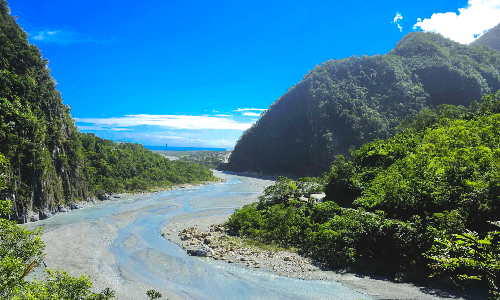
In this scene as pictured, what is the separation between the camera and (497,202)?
1474cm

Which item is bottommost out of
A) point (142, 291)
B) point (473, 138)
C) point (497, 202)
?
point (142, 291)

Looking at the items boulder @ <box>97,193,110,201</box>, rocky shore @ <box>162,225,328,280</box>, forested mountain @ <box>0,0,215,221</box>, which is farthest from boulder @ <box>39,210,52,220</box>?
rocky shore @ <box>162,225,328,280</box>

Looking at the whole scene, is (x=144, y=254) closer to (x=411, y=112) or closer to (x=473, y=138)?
(x=473, y=138)

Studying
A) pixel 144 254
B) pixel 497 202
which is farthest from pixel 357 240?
pixel 144 254

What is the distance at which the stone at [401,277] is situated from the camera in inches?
627

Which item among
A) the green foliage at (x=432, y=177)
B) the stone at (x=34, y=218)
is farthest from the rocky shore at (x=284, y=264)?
the stone at (x=34, y=218)

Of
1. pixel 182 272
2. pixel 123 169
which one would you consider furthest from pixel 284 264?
pixel 123 169

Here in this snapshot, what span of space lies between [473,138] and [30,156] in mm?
46822

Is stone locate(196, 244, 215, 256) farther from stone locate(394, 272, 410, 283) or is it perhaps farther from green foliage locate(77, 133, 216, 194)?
green foliage locate(77, 133, 216, 194)

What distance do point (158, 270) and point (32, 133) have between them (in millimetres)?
26116

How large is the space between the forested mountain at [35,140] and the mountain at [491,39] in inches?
7110

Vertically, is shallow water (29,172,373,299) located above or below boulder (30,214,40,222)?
below

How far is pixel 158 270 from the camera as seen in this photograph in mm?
19672

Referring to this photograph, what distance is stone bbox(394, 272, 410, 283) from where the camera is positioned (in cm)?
1592
